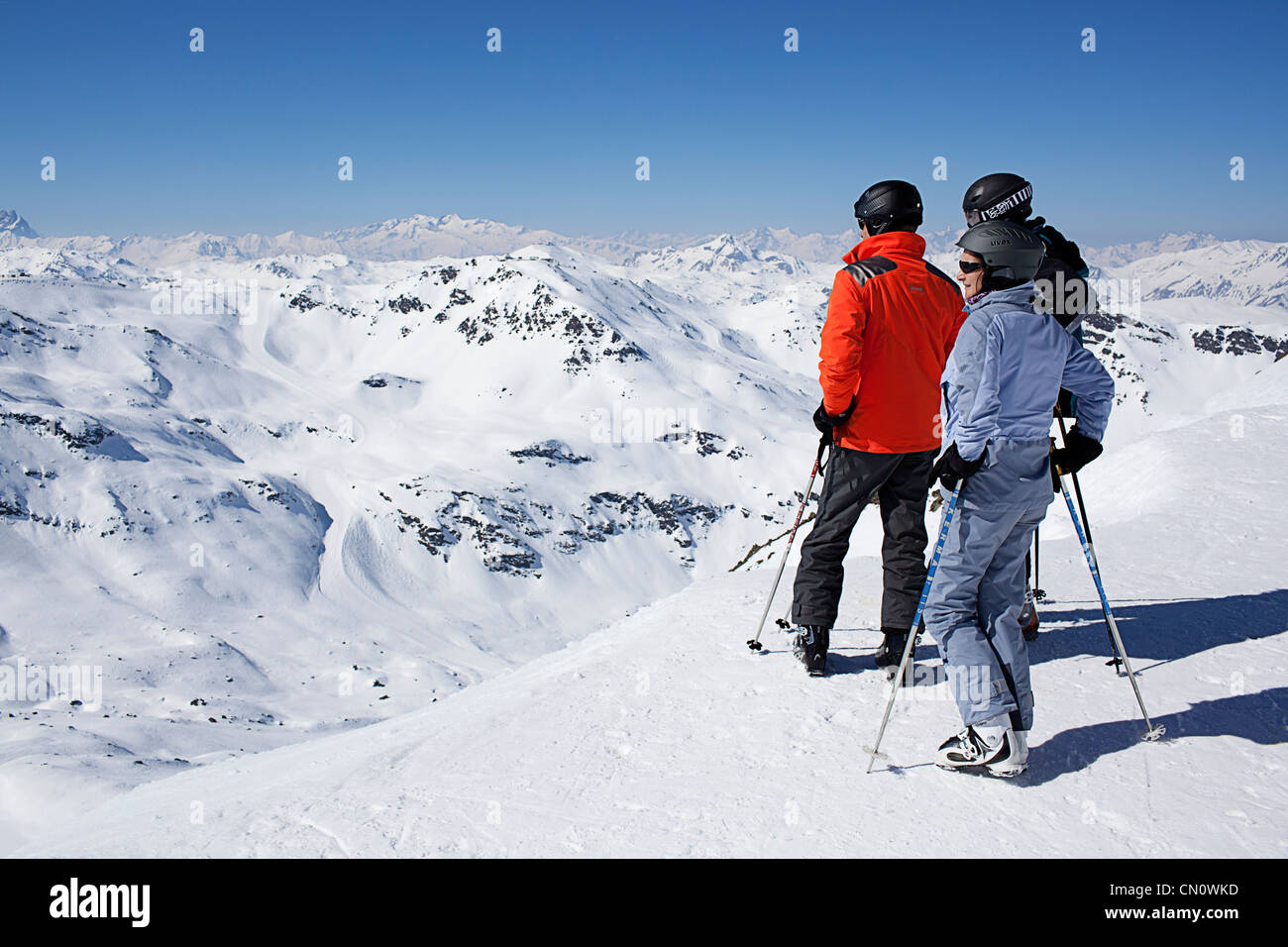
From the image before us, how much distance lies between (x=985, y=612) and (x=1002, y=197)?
3.08 m

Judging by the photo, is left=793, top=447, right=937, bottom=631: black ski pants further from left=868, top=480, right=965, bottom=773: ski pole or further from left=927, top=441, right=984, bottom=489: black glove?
left=927, top=441, right=984, bottom=489: black glove

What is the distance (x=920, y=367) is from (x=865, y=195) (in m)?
1.51

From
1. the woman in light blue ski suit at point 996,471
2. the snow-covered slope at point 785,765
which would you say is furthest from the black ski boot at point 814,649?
the woman in light blue ski suit at point 996,471

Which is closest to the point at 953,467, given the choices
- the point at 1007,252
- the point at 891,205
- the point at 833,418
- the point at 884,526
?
the point at 1007,252

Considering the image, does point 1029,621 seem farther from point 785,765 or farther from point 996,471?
point 785,765

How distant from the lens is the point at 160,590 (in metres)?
88.2

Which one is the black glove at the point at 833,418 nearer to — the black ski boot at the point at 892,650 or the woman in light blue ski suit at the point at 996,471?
the woman in light blue ski suit at the point at 996,471

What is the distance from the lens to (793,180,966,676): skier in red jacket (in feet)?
17.8

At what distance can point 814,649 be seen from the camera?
6.06m

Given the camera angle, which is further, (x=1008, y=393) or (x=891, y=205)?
(x=891, y=205)
